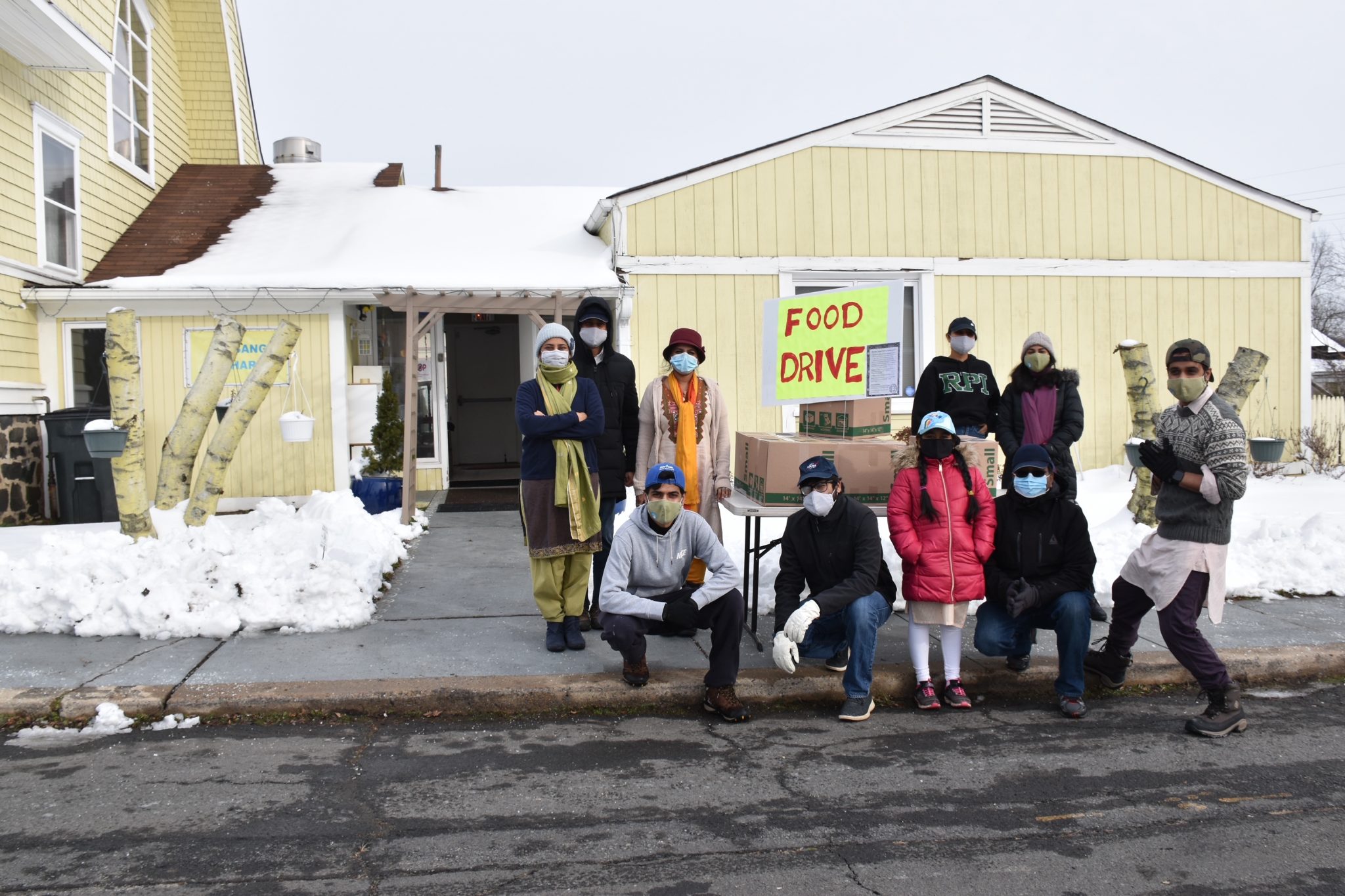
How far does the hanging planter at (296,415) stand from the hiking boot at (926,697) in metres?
7.87

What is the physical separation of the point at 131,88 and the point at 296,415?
6.64 meters

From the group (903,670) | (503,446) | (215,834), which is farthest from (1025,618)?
(503,446)

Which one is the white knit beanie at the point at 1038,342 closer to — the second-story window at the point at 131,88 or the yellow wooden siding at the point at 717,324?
the yellow wooden siding at the point at 717,324

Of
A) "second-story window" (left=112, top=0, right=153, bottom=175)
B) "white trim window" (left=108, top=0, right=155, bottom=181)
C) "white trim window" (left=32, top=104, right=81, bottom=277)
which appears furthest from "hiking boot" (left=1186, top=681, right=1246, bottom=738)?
"second-story window" (left=112, top=0, right=153, bottom=175)

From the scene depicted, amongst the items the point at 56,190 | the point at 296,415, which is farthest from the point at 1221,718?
the point at 56,190

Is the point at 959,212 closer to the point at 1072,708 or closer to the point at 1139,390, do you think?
the point at 1139,390

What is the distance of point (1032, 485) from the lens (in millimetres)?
5145

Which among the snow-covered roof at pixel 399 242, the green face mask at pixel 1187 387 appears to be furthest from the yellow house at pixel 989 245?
the green face mask at pixel 1187 387

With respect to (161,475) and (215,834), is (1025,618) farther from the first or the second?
(161,475)

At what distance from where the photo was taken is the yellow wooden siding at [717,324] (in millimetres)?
11484

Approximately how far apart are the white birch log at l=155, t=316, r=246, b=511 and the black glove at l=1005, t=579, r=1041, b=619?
5.90m

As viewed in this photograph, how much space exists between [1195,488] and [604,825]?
315 cm

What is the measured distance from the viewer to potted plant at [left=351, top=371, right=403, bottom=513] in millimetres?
11188

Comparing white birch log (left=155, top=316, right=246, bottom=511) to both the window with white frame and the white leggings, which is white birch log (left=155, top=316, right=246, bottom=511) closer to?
the white leggings
